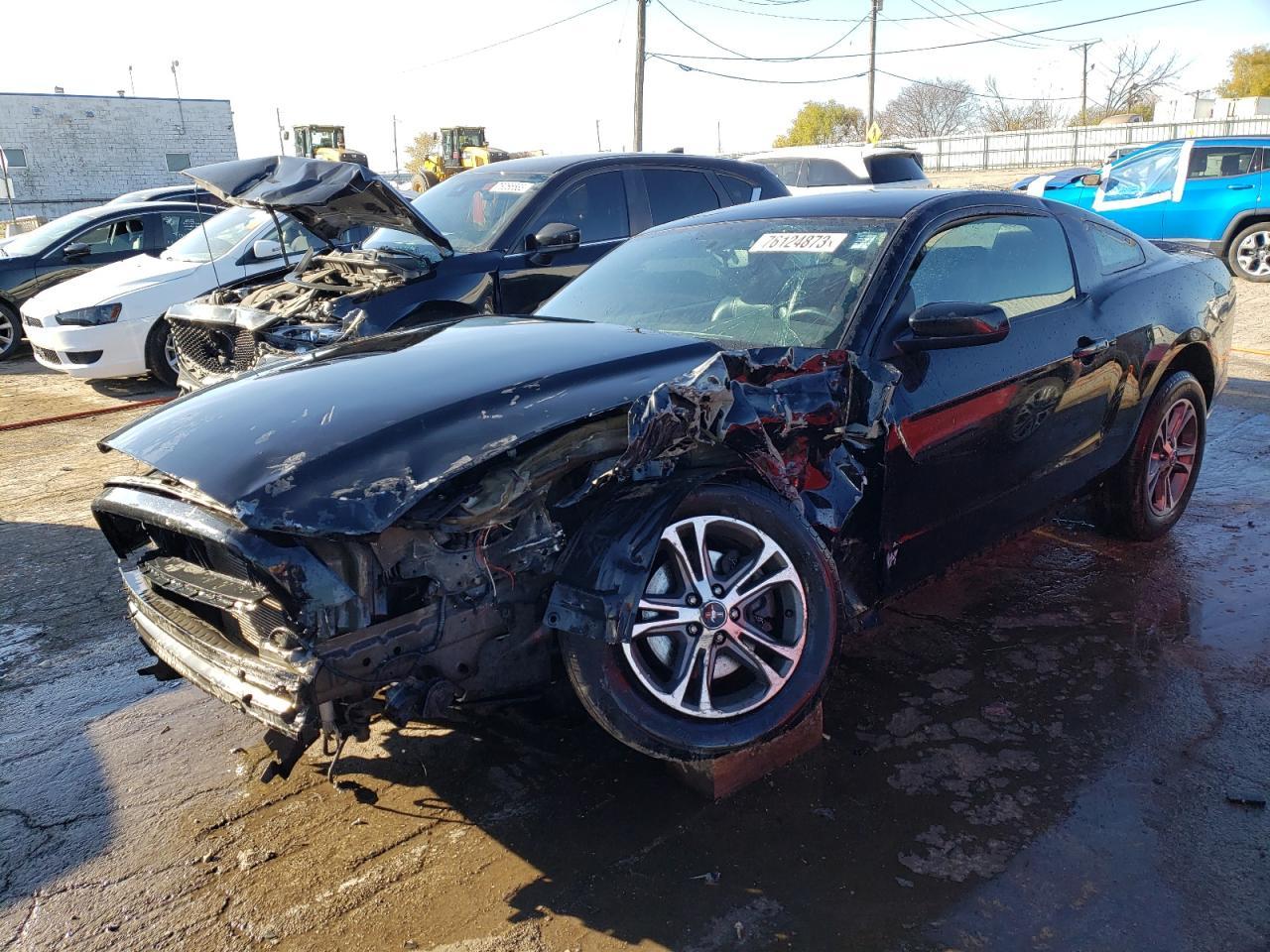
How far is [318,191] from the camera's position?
5922mm

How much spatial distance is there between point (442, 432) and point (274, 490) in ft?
1.43

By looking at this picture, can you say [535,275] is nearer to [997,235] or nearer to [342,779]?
[997,235]

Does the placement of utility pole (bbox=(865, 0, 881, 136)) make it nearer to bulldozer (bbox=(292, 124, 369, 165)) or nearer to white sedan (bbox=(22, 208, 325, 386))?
bulldozer (bbox=(292, 124, 369, 165))

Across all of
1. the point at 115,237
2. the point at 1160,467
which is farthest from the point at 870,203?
the point at 115,237

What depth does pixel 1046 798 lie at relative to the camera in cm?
283

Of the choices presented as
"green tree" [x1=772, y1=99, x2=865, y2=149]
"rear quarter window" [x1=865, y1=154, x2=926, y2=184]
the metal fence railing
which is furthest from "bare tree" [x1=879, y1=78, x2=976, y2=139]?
"rear quarter window" [x1=865, y1=154, x2=926, y2=184]

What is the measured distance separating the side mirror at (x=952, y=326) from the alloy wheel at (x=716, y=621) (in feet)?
3.03

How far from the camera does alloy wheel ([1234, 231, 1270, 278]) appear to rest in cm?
1289

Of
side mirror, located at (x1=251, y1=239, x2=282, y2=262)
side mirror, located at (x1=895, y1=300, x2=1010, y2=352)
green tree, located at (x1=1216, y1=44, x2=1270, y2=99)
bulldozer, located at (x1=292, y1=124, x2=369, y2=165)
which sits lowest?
side mirror, located at (x1=251, y1=239, x2=282, y2=262)

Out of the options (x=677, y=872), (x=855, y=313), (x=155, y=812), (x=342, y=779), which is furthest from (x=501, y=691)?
(x=855, y=313)

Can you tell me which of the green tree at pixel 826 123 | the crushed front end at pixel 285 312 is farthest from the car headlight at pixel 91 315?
the green tree at pixel 826 123

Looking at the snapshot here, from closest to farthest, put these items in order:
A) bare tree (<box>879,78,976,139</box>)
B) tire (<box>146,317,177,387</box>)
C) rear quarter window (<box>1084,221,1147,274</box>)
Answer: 1. rear quarter window (<box>1084,221,1147,274</box>)
2. tire (<box>146,317,177,387</box>)
3. bare tree (<box>879,78,976,139</box>)

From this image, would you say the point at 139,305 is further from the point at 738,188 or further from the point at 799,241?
the point at 799,241

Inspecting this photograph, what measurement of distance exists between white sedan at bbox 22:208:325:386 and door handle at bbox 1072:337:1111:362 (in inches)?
275
